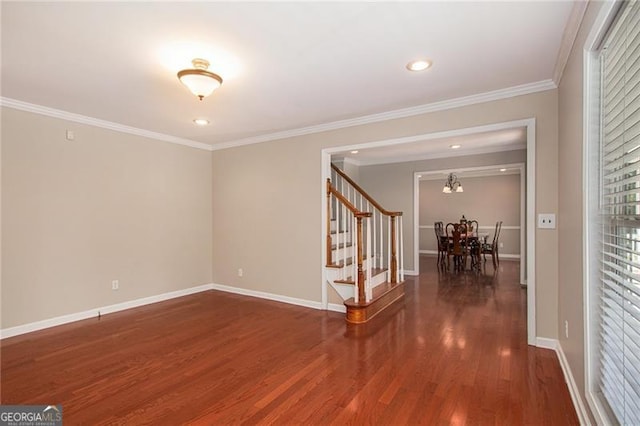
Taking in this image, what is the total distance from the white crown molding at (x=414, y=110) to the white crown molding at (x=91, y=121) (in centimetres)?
74

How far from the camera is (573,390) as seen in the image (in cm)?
213

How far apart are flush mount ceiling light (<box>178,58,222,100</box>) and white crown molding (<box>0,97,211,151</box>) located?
84.8 inches

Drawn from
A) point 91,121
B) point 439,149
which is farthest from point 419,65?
point 91,121

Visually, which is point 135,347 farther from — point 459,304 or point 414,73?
point 459,304

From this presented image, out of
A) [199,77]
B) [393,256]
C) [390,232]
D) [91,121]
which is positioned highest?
[91,121]

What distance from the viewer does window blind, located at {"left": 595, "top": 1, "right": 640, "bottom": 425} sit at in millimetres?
1283

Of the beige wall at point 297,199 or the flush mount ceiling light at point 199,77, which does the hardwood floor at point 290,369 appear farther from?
the flush mount ceiling light at point 199,77

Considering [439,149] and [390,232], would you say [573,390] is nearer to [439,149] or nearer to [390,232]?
[390,232]

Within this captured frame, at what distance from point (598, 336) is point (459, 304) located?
2.83m

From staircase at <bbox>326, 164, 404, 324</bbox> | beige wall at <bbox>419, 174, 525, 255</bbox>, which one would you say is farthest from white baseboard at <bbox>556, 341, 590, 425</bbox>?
beige wall at <bbox>419, 174, 525, 255</bbox>

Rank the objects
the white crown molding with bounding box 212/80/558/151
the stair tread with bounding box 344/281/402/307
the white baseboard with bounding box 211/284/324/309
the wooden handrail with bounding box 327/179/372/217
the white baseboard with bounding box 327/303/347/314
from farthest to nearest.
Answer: the white baseboard with bounding box 211/284/324/309 < the white baseboard with bounding box 327/303/347/314 < the wooden handrail with bounding box 327/179/372/217 < the stair tread with bounding box 344/281/402/307 < the white crown molding with bounding box 212/80/558/151

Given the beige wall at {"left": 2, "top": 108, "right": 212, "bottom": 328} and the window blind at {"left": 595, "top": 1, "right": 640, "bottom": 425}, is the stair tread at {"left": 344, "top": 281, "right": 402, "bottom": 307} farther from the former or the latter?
the beige wall at {"left": 2, "top": 108, "right": 212, "bottom": 328}

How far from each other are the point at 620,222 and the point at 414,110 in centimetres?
245

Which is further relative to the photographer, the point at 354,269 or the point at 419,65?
the point at 354,269
